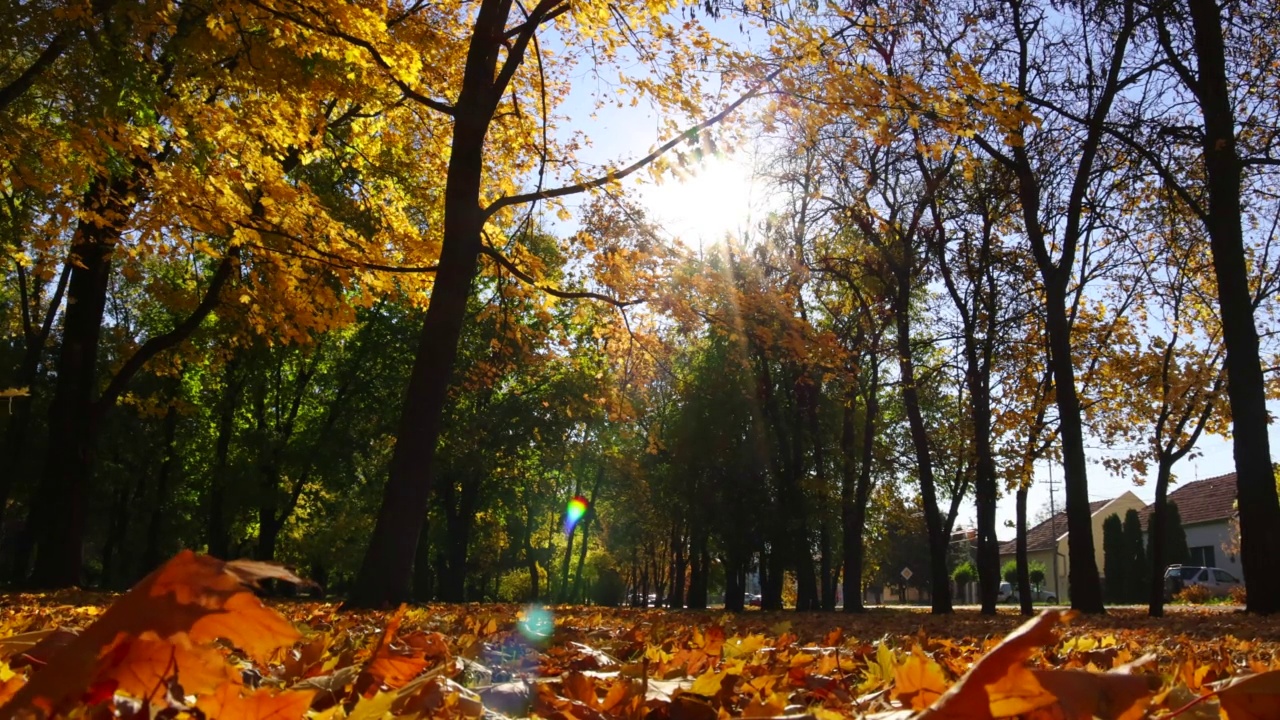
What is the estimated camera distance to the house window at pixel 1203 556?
54.2 metres

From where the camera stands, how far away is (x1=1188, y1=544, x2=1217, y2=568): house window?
5422cm

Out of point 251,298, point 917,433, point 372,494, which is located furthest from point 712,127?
point 372,494

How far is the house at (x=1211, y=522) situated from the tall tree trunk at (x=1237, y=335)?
46.7 meters

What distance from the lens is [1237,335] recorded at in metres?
12.2

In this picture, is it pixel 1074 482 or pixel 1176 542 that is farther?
pixel 1176 542

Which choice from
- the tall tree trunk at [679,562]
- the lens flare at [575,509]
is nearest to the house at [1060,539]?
the tall tree trunk at [679,562]

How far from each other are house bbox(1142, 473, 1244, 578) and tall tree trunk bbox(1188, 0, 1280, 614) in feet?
153

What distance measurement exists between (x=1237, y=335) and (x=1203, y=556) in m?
51.6

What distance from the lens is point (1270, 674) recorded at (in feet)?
3.66

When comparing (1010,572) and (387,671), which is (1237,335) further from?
(1010,572)

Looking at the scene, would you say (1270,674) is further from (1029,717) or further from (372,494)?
(372,494)

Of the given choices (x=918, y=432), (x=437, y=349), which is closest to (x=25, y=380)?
(x=437, y=349)

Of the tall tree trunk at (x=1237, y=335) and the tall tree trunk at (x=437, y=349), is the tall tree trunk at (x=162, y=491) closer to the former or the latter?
the tall tree trunk at (x=437, y=349)

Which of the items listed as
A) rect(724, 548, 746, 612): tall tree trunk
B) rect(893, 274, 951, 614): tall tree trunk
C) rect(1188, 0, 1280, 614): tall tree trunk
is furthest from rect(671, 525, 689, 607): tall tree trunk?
rect(1188, 0, 1280, 614): tall tree trunk
